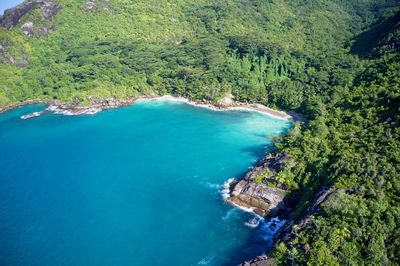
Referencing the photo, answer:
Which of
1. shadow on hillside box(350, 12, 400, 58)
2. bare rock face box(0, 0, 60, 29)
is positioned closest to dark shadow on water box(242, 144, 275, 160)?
shadow on hillside box(350, 12, 400, 58)

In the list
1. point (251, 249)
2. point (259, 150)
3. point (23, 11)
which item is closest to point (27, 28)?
point (23, 11)

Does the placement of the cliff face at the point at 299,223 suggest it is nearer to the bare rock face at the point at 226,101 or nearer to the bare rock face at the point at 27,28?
the bare rock face at the point at 226,101

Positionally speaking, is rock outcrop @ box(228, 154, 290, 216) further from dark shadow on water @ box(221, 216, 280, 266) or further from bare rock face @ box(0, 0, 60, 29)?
bare rock face @ box(0, 0, 60, 29)

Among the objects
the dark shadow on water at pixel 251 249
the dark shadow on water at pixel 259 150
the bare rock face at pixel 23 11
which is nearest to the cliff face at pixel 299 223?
the dark shadow on water at pixel 251 249

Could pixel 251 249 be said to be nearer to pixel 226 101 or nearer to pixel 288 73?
pixel 226 101

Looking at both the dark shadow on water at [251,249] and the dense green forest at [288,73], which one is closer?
the dense green forest at [288,73]

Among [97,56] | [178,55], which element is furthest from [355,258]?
[97,56]

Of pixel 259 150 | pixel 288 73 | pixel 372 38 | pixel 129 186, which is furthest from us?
pixel 372 38
